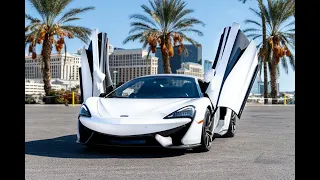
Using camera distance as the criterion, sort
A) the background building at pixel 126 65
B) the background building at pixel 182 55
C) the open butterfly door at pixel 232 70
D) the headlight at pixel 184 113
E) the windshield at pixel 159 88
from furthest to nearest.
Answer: the background building at pixel 126 65, the background building at pixel 182 55, the open butterfly door at pixel 232 70, the windshield at pixel 159 88, the headlight at pixel 184 113

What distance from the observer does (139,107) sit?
5.20 m

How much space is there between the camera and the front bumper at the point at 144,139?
4.78 meters

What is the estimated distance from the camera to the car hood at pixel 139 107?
499cm

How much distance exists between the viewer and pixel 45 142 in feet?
20.6

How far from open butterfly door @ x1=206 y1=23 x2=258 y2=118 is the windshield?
387 millimetres

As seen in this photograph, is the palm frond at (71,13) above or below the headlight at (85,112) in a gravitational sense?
above

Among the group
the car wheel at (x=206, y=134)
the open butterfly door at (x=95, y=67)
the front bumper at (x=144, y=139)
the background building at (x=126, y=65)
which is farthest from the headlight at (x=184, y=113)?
the background building at (x=126, y=65)

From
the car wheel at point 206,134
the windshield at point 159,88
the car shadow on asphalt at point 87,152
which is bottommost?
the car shadow on asphalt at point 87,152

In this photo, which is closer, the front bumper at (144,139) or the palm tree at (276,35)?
the front bumper at (144,139)

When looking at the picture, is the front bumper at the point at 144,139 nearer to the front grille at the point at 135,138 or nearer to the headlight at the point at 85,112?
the front grille at the point at 135,138

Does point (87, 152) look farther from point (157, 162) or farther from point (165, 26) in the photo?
point (165, 26)

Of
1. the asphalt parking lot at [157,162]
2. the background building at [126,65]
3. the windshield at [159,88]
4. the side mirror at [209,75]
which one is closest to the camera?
the asphalt parking lot at [157,162]
